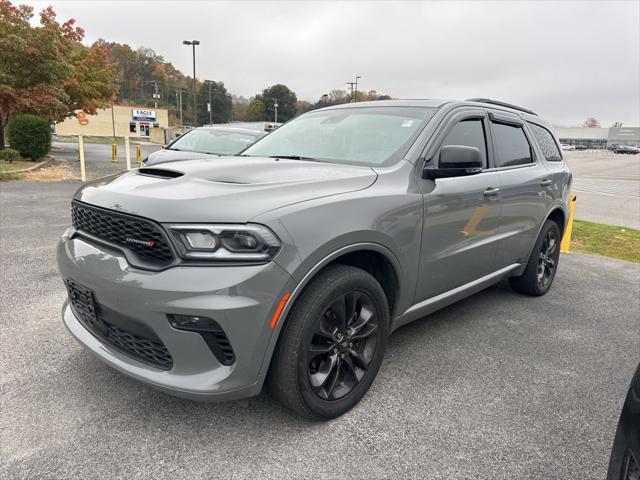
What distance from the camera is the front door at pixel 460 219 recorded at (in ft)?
10.0

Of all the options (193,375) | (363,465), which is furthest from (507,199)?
(193,375)

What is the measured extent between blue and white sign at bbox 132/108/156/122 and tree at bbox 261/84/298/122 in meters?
28.3

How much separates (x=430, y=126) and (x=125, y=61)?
368ft

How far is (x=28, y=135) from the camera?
16797 mm

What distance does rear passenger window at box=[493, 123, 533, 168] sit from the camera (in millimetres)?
3961

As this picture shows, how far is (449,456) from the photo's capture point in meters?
2.36

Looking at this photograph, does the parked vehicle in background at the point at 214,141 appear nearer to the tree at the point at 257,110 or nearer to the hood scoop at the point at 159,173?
the hood scoop at the point at 159,173

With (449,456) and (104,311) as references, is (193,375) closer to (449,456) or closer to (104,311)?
(104,311)

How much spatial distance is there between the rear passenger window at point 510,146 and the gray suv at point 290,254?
11.8 inches

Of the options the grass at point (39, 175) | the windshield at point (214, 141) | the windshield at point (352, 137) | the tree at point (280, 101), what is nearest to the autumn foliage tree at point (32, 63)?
the grass at point (39, 175)

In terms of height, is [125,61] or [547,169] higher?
[125,61]

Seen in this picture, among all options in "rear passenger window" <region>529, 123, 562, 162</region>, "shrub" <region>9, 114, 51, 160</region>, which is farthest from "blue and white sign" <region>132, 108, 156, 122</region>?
"rear passenger window" <region>529, 123, 562, 162</region>

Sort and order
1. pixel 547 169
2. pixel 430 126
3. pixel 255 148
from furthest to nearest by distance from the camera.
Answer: pixel 547 169
pixel 255 148
pixel 430 126

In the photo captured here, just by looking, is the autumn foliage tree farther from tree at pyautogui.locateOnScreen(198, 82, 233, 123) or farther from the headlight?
tree at pyautogui.locateOnScreen(198, 82, 233, 123)
